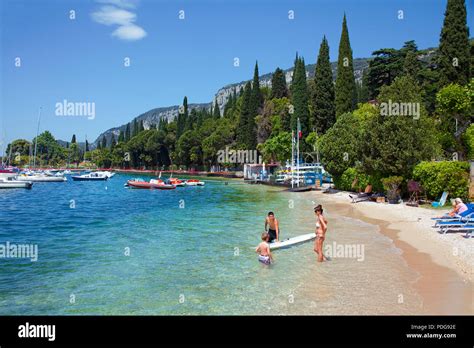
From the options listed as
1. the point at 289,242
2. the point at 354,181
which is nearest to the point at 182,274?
the point at 289,242

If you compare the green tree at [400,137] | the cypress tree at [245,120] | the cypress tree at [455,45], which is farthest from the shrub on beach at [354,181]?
the cypress tree at [245,120]

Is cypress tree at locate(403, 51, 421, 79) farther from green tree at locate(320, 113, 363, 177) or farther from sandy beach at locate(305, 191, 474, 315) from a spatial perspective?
sandy beach at locate(305, 191, 474, 315)

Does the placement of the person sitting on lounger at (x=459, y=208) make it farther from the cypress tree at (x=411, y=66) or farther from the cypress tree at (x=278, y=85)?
the cypress tree at (x=278, y=85)

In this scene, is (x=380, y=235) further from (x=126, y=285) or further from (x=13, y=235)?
(x=13, y=235)

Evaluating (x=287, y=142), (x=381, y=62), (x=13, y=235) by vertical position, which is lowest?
(x=13, y=235)

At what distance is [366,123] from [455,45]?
Result: 1772 centimetres

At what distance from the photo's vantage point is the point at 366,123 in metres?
37.1

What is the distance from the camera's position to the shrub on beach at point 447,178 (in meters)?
27.5

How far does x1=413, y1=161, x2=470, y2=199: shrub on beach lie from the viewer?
27.5m

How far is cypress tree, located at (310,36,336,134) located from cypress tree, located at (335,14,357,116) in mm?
3047
